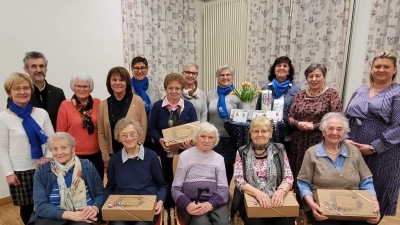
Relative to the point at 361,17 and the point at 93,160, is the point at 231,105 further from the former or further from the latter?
the point at 361,17

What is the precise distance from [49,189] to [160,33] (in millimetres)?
2889

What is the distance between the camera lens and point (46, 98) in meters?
2.24

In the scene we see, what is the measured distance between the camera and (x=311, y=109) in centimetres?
212

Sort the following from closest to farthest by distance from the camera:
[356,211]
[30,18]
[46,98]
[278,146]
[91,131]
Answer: [356,211] → [278,146] → [91,131] → [46,98] → [30,18]

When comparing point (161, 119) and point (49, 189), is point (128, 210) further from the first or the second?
point (161, 119)

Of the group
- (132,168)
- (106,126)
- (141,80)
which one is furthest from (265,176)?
(141,80)

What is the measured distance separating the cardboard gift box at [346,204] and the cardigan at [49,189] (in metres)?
1.45

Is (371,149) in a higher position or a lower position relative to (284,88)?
lower

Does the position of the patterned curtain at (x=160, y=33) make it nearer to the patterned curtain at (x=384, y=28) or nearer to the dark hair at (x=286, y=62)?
the dark hair at (x=286, y=62)

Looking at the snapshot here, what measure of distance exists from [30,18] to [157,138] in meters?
2.01

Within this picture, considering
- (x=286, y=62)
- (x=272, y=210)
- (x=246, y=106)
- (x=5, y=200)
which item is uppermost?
(x=286, y=62)

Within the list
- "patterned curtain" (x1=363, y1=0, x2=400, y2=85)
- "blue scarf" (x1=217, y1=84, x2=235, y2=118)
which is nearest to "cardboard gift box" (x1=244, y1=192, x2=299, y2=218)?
"blue scarf" (x1=217, y1=84, x2=235, y2=118)

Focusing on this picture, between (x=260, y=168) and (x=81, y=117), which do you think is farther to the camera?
(x=81, y=117)

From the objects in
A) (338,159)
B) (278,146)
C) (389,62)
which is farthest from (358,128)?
(278,146)
